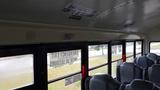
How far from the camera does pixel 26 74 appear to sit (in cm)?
240

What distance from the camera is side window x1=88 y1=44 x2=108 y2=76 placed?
372 cm

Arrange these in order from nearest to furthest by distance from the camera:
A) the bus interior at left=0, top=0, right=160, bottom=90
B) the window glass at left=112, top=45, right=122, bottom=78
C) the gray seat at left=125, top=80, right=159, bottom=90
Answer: the bus interior at left=0, top=0, right=160, bottom=90
the gray seat at left=125, top=80, right=159, bottom=90
the window glass at left=112, top=45, right=122, bottom=78

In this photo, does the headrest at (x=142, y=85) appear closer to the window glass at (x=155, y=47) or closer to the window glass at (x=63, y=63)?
the window glass at (x=63, y=63)

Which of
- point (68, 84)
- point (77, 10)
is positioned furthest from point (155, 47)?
point (77, 10)

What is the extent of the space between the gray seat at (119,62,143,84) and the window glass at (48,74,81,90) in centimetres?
122

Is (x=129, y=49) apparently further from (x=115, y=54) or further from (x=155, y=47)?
(x=155, y=47)

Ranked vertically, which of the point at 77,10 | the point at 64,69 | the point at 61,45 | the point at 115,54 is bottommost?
the point at 64,69

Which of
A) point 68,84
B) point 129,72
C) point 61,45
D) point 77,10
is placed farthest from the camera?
point 129,72

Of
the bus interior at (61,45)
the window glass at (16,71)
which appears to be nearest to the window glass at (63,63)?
the bus interior at (61,45)

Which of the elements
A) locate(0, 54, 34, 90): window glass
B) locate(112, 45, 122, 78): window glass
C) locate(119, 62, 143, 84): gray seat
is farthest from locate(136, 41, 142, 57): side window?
locate(0, 54, 34, 90): window glass

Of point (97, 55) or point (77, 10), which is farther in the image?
point (97, 55)

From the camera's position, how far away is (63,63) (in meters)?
3.05

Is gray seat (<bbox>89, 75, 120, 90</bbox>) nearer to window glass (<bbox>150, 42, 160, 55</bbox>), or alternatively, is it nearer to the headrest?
the headrest

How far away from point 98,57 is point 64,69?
1.12m
